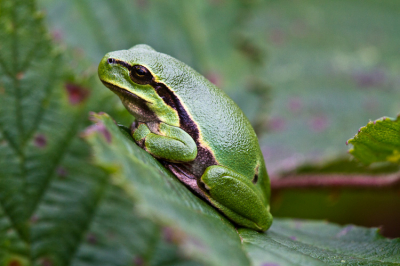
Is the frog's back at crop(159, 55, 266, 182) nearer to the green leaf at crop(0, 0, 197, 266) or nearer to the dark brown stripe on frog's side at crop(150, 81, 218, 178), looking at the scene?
the dark brown stripe on frog's side at crop(150, 81, 218, 178)

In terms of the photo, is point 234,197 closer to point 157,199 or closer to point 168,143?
point 168,143

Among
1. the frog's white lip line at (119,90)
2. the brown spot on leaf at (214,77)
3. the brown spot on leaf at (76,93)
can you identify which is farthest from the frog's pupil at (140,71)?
the brown spot on leaf at (214,77)

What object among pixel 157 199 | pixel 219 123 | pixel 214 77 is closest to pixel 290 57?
pixel 214 77

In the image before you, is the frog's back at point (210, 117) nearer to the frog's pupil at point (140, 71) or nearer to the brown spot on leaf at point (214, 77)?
the frog's pupil at point (140, 71)

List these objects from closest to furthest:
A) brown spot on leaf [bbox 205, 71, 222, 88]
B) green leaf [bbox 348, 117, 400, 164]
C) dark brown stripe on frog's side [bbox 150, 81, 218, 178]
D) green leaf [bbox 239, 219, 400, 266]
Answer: green leaf [bbox 239, 219, 400, 266] → green leaf [bbox 348, 117, 400, 164] → dark brown stripe on frog's side [bbox 150, 81, 218, 178] → brown spot on leaf [bbox 205, 71, 222, 88]

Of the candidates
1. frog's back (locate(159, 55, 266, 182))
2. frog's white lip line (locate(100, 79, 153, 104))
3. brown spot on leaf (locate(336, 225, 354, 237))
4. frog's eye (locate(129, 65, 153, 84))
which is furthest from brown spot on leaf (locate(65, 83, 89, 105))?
brown spot on leaf (locate(336, 225, 354, 237))

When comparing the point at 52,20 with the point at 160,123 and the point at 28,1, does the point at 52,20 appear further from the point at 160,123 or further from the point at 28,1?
the point at 160,123
